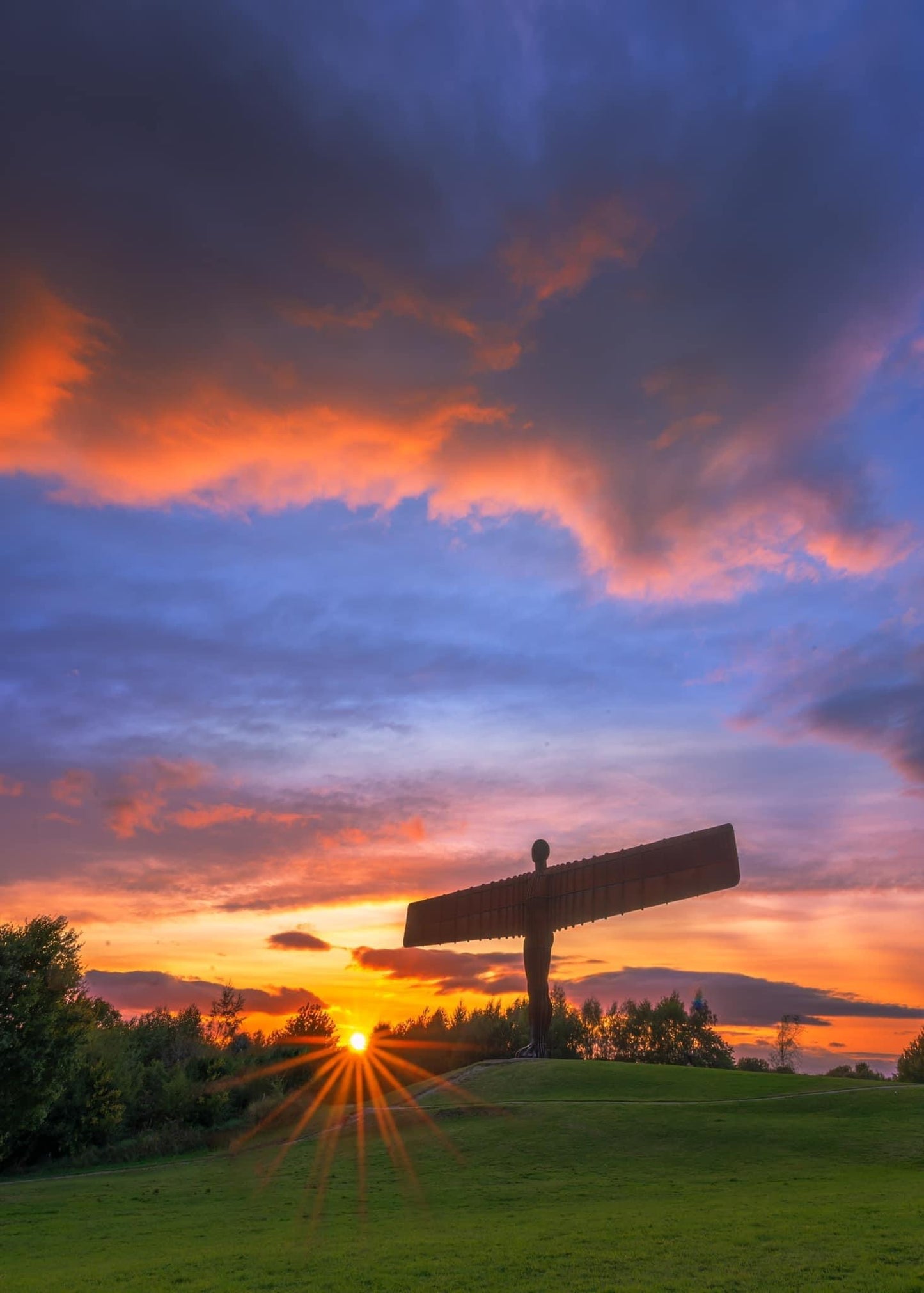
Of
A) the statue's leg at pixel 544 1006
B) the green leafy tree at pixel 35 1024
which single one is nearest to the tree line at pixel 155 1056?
the green leafy tree at pixel 35 1024

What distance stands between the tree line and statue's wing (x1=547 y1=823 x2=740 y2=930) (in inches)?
865

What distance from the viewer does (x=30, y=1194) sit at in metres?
35.7

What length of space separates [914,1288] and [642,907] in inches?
1028

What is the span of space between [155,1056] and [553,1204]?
53.4 meters

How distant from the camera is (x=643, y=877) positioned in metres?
41.5

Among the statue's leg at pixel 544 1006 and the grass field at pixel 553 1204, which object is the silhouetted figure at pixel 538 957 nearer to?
the statue's leg at pixel 544 1006

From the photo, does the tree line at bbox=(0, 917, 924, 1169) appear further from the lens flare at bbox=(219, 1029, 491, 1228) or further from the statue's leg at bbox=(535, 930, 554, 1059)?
the statue's leg at bbox=(535, 930, 554, 1059)

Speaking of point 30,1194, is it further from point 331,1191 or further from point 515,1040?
point 515,1040

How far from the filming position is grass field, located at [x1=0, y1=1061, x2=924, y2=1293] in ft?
57.9

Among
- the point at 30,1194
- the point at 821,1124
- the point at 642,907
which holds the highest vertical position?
the point at 642,907

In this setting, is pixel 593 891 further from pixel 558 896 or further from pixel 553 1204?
pixel 553 1204

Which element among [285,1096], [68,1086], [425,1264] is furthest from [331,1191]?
[285,1096]

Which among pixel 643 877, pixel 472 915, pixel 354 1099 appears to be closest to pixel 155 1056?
pixel 354 1099

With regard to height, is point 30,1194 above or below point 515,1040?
below
